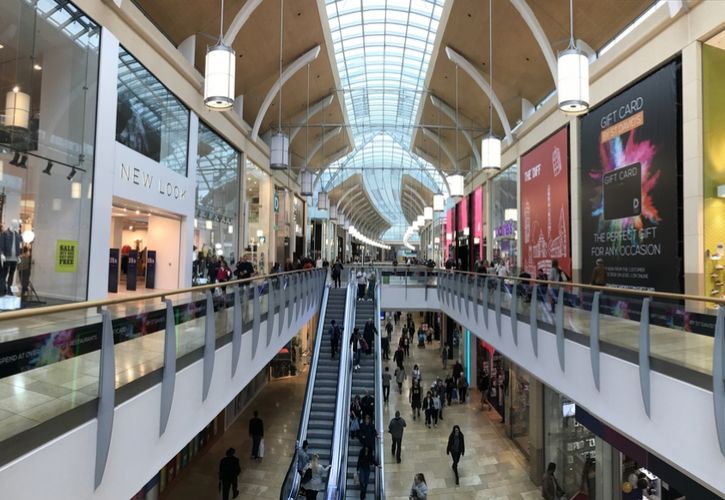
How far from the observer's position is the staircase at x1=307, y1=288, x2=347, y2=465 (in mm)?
11633

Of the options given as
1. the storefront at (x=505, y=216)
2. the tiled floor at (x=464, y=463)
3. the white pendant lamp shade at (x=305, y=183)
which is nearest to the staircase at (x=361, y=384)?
the tiled floor at (x=464, y=463)

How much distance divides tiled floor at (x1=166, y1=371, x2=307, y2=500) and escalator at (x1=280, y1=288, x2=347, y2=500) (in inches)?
77.6

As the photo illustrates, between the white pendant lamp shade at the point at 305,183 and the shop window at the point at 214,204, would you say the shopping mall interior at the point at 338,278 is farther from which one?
the white pendant lamp shade at the point at 305,183

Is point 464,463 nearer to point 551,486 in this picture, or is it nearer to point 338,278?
point 551,486

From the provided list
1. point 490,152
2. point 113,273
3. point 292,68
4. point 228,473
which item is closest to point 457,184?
point 490,152

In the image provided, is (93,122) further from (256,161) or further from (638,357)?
(256,161)

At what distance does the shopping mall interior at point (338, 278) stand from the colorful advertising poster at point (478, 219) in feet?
10.1

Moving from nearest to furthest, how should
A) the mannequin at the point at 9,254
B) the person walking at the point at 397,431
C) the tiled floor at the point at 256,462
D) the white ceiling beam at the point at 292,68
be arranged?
the mannequin at the point at 9,254
the tiled floor at the point at 256,462
the person walking at the point at 397,431
the white ceiling beam at the point at 292,68

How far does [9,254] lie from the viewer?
24.2 ft

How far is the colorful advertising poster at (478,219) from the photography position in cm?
2586

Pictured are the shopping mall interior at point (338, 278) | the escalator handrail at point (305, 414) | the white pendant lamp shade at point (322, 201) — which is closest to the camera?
the shopping mall interior at point (338, 278)

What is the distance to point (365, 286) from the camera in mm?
21594

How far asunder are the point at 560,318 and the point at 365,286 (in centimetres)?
1455

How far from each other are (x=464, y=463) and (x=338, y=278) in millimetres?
9880
